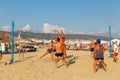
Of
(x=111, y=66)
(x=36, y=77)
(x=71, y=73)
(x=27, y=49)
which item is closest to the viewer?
(x=36, y=77)

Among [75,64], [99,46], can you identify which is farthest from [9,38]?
[99,46]

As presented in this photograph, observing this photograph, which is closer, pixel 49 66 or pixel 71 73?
pixel 71 73

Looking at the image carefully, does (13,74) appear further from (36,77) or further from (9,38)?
(9,38)

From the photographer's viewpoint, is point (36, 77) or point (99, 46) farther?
point (99, 46)

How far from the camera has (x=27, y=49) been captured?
1117 inches

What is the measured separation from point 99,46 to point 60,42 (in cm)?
189

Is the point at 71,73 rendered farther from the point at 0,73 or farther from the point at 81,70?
the point at 0,73

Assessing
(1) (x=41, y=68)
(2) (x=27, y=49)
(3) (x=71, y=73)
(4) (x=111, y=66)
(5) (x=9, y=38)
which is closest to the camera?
(3) (x=71, y=73)

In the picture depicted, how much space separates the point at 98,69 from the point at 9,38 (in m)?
19.7

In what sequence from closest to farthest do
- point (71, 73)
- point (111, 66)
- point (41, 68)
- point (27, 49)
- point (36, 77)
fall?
point (36, 77) < point (71, 73) < point (41, 68) < point (111, 66) < point (27, 49)

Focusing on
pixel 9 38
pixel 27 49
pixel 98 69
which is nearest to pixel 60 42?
pixel 98 69

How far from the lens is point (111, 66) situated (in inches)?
524

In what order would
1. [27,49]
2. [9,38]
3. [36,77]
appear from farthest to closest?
[9,38] < [27,49] < [36,77]

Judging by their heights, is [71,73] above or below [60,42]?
below
